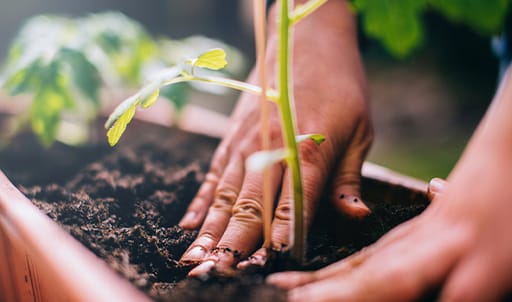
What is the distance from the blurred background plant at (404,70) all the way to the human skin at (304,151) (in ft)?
1.98

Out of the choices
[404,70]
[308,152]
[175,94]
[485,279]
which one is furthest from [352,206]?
[404,70]

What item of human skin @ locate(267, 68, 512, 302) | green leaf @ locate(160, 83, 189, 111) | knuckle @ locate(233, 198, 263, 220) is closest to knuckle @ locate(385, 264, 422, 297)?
human skin @ locate(267, 68, 512, 302)

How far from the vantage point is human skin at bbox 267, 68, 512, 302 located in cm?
45

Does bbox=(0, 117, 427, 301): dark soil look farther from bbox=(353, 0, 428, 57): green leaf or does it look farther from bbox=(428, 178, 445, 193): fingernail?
bbox=(353, 0, 428, 57): green leaf

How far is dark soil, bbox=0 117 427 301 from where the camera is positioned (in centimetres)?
68

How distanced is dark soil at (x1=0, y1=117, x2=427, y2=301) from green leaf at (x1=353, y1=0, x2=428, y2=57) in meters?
0.31

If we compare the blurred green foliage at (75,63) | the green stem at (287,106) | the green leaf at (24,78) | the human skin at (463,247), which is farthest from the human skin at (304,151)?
the green leaf at (24,78)

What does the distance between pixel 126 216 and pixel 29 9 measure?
2779 mm

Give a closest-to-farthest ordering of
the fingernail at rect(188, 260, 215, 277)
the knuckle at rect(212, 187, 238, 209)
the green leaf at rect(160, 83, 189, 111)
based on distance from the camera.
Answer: the fingernail at rect(188, 260, 215, 277)
the knuckle at rect(212, 187, 238, 209)
the green leaf at rect(160, 83, 189, 111)

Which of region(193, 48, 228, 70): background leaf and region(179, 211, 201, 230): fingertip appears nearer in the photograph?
region(193, 48, 228, 70): background leaf

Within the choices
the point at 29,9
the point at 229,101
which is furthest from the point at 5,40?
the point at 229,101

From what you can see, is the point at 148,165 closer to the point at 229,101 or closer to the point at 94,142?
the point at 94,142

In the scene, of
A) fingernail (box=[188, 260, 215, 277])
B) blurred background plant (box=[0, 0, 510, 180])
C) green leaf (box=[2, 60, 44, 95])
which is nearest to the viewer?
fingernail (box=[188, 260, 215, 277])

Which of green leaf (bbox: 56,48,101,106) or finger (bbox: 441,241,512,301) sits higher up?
green leaf (bbox: 56,48,101,106)
